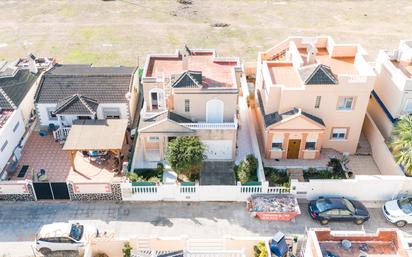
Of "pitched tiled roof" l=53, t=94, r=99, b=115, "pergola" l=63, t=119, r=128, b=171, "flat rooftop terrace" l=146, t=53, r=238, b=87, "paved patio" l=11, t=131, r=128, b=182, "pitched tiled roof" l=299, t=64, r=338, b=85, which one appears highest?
"pitched tiled roof" l=299, t=64, r=338, b=85

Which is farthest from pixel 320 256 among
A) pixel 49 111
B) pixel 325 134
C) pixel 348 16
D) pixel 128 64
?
pixel 348 16

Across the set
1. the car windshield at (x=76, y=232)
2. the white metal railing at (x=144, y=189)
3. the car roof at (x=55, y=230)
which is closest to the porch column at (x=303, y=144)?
the white metal railing at (x=144, y=189)

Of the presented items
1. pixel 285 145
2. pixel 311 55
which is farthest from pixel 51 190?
pixel 311 55

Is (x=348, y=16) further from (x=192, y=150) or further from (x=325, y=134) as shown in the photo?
(x=192, y=150)

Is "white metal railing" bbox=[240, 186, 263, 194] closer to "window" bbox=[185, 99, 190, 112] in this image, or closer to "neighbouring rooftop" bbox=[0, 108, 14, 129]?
"window" bbox=[185, 99, 190, 112]

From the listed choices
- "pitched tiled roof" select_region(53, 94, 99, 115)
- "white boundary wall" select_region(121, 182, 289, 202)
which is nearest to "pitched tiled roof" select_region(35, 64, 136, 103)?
"pitched tiled roof" select_region(53, 94, 99, 115)

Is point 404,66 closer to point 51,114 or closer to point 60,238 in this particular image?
point 60,238

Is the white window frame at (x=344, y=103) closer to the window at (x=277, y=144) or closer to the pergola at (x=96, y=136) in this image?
the window at (x=277, y=144)
